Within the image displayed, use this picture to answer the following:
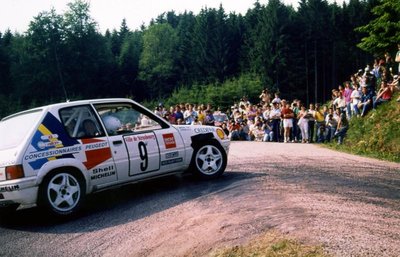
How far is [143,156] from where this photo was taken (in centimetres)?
758

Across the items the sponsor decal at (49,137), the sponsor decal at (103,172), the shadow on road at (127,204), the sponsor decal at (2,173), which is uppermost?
the sponsor decal at (49,137)

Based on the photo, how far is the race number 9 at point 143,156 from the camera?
7.56m

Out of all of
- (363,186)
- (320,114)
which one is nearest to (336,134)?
(320,114)

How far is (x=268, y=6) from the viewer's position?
65.1m

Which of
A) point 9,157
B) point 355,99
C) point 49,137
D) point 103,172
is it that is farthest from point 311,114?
point 9,157

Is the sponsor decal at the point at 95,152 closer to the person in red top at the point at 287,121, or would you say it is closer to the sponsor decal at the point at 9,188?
the sponsor decal at the point at 9,188

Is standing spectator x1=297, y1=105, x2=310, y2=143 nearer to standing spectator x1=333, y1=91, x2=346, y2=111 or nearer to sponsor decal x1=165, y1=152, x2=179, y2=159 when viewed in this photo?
standing spectator x1=333, y1=91, x2=346, y2=111

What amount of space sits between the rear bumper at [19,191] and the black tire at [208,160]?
3.16 meters

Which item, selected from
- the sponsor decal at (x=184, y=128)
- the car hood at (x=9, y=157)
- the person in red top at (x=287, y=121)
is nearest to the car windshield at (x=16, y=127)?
the car hood at (x=9, y=157)

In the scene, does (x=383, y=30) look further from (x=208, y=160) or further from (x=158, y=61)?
(x=158, y=61)

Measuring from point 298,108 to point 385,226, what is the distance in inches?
604

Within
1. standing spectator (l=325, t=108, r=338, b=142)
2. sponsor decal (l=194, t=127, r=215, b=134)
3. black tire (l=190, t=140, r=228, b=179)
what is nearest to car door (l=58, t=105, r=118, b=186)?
black tire (l=190, t=140, r=228, b=179)

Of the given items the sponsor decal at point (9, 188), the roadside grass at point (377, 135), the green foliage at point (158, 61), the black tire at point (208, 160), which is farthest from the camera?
the green foliage at point (158, 61)

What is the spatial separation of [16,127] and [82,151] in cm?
119
